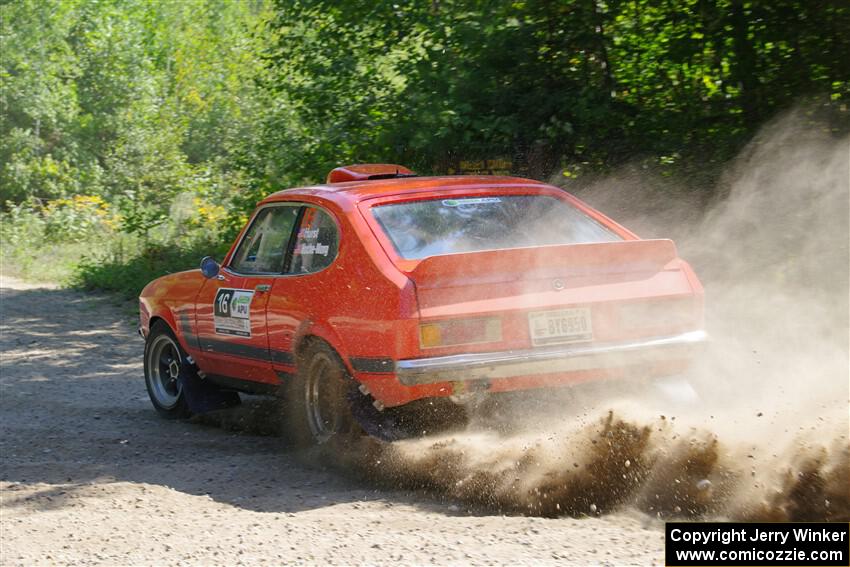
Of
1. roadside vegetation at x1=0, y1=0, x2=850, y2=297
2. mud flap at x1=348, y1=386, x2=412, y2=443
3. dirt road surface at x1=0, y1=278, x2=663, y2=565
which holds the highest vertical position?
roadside vegetation at x1=0, y1=0, x2=850, y2=297

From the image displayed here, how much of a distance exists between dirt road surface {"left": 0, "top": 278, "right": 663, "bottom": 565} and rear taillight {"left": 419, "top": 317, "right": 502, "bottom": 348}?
A: 30.5 inches

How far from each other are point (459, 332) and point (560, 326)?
1.74 feet

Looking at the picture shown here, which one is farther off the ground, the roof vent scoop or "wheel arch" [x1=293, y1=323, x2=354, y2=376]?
the roof vent scoop

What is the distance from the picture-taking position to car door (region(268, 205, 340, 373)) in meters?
6.23

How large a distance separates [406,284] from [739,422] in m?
1.80

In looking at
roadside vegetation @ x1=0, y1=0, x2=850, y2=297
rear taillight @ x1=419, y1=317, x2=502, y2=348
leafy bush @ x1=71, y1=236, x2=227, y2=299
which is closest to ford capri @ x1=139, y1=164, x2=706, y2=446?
rear taillight @ x1=419, y1=317, x2=502, y2=348

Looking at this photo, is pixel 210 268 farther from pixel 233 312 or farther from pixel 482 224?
pixel 482 224

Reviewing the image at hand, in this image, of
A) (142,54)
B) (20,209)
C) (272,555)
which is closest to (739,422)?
(272,555)

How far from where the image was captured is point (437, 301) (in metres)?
5.54

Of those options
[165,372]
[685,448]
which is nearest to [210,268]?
[165,372]

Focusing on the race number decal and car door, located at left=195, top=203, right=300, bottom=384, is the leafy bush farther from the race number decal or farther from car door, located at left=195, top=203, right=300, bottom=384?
the race number decal

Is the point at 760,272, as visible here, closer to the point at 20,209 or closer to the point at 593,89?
the point at 593,89

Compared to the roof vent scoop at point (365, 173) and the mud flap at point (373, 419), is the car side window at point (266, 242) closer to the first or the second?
the roof vent scoop at point (365, 173)

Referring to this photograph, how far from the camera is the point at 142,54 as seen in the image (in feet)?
105
